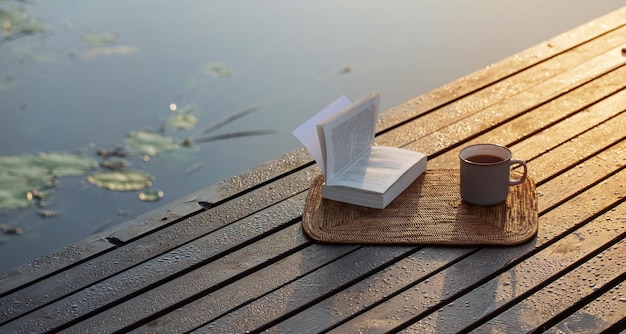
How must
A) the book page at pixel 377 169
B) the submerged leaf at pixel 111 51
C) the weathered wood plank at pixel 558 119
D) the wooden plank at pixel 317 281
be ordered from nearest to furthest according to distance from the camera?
1. the wooden plank at pixel 317 281
2. the book page at pixel 377 169
3. the weathered wood plank at pixel 558 119
4. the submerged leaf at pixel 111 51

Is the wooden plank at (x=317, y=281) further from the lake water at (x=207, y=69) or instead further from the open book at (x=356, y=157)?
the lake water at (x=207, y=69)

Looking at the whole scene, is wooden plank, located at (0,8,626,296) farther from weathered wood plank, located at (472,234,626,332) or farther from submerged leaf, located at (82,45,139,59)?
submerged leaf, located at (82,45,139,59)

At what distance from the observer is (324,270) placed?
1.34m

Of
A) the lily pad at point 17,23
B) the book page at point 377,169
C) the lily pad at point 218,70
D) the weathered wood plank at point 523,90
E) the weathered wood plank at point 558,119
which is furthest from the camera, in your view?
the lily pad at point 17,23

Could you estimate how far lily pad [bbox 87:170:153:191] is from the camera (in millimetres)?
2500

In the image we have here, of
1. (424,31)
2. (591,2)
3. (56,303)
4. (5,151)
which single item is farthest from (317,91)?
(56,303)

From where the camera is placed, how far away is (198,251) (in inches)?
55.9

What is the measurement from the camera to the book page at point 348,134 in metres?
1.48

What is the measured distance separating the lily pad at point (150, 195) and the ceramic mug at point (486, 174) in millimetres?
1185

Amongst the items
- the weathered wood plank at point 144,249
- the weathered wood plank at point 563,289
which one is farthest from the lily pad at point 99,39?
the weathered wood plank at point 563,289

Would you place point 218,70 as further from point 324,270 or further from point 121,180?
point 324,270

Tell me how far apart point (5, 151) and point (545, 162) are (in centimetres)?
174

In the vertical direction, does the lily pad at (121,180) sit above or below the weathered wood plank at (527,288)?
below

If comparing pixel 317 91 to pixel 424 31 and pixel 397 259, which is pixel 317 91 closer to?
pixel 424 31
